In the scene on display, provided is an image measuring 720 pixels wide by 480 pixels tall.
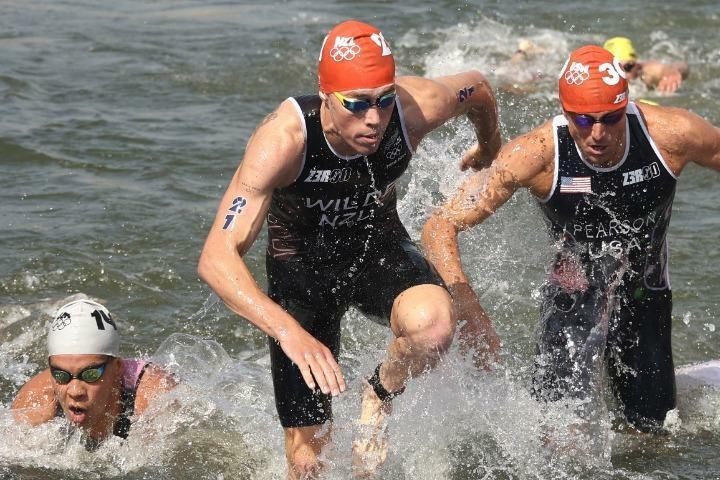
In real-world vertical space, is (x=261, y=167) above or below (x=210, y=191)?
above

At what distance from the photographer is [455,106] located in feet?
20.2

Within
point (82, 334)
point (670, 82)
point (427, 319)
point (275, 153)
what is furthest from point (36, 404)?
point (670, 82)

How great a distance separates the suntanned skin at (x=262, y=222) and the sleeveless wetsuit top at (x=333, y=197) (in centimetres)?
6

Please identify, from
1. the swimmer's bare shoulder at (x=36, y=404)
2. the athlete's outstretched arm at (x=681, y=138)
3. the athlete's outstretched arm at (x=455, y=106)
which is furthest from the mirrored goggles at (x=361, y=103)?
the swimmer's bare shoulder at (x=36, y=404)

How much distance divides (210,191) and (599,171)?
6271mm

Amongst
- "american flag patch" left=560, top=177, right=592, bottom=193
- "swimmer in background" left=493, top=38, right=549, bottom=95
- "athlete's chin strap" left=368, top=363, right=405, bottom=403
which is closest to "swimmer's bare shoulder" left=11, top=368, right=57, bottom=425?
"athlete's chin strap" left=368, top=363, right=405, bottom=403

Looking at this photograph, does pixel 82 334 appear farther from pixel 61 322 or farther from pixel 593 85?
pixel 593 85

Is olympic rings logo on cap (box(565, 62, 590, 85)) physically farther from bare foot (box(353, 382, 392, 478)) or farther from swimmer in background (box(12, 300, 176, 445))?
swimmer in background (box(12, 300, 176, 445))

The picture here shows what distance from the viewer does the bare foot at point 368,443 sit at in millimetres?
6141

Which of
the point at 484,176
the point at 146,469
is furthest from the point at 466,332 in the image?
the point at 146,469

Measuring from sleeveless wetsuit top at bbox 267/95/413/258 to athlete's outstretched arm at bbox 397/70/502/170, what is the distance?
0.47ft

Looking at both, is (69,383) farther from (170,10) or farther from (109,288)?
(170,10)

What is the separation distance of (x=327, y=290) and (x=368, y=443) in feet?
2.83

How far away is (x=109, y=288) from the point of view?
31.8ft
